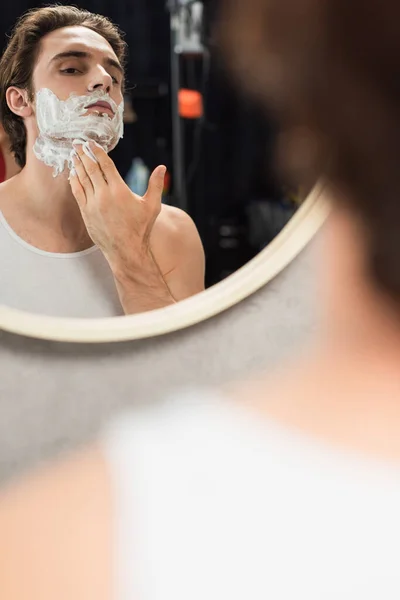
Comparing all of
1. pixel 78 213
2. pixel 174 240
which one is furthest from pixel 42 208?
pixel 174 240

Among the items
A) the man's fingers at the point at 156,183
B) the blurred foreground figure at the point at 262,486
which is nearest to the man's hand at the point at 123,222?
the man's fingers at the point at 156,183

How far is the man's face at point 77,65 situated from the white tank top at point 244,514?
0.35m

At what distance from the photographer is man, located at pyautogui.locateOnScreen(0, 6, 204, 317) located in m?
0.52

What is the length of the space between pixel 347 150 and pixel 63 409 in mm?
405

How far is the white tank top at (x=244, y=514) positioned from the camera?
2.12 feet

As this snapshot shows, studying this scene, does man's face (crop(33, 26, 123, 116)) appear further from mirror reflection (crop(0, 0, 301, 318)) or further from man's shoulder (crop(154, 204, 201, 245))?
man's shoulder (crop(154, 204, 201, 245))

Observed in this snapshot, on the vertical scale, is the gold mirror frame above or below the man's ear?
below

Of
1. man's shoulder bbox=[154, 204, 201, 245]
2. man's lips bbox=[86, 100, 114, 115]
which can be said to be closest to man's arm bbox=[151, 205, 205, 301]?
man's shoulder bbox=[154, 204, 201, 245]

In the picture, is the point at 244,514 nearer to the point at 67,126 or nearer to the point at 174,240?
the point at 174,240

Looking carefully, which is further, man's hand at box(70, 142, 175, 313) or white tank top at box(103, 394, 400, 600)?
white tank top at box(103, 394, 400, 600)

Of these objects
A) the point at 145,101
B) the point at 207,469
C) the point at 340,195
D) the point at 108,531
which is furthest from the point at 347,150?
the point at 108,531

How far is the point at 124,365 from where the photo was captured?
620 millimetres

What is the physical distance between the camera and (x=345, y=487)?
673 millimetres

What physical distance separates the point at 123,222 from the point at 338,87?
0.80 feet
